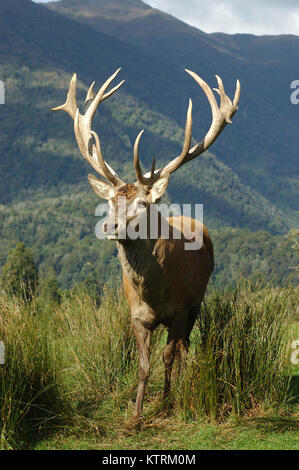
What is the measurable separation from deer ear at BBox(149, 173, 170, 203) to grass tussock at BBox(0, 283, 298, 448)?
132 cm

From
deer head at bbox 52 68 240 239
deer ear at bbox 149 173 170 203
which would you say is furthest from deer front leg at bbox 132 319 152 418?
deer ear at bbox 149 173 170 203

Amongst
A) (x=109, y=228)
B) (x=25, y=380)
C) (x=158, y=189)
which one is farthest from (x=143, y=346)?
(x=158, y=189)

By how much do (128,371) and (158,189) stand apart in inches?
87.2

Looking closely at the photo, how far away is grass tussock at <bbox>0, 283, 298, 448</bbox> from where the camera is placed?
527 centimetres

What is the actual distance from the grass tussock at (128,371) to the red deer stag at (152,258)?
0.79 ft

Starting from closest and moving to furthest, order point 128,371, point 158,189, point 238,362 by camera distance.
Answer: point 158,189
point 238,362
point 128,371

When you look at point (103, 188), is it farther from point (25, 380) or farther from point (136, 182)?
point (25, 380)

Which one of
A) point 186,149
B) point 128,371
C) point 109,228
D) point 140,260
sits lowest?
point 128,371

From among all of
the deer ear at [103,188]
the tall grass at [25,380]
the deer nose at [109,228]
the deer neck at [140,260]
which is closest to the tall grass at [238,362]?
the deer neck at [140,260]

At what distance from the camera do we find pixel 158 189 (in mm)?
5621

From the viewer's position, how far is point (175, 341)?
6.04 meters

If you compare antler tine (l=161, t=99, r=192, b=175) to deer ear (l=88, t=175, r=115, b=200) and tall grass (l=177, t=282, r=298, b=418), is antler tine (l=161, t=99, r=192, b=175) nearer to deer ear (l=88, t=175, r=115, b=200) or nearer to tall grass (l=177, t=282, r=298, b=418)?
deer ear (l=88, t=175, r=115, b=200)

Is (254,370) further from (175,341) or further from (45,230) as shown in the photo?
(45,230)
